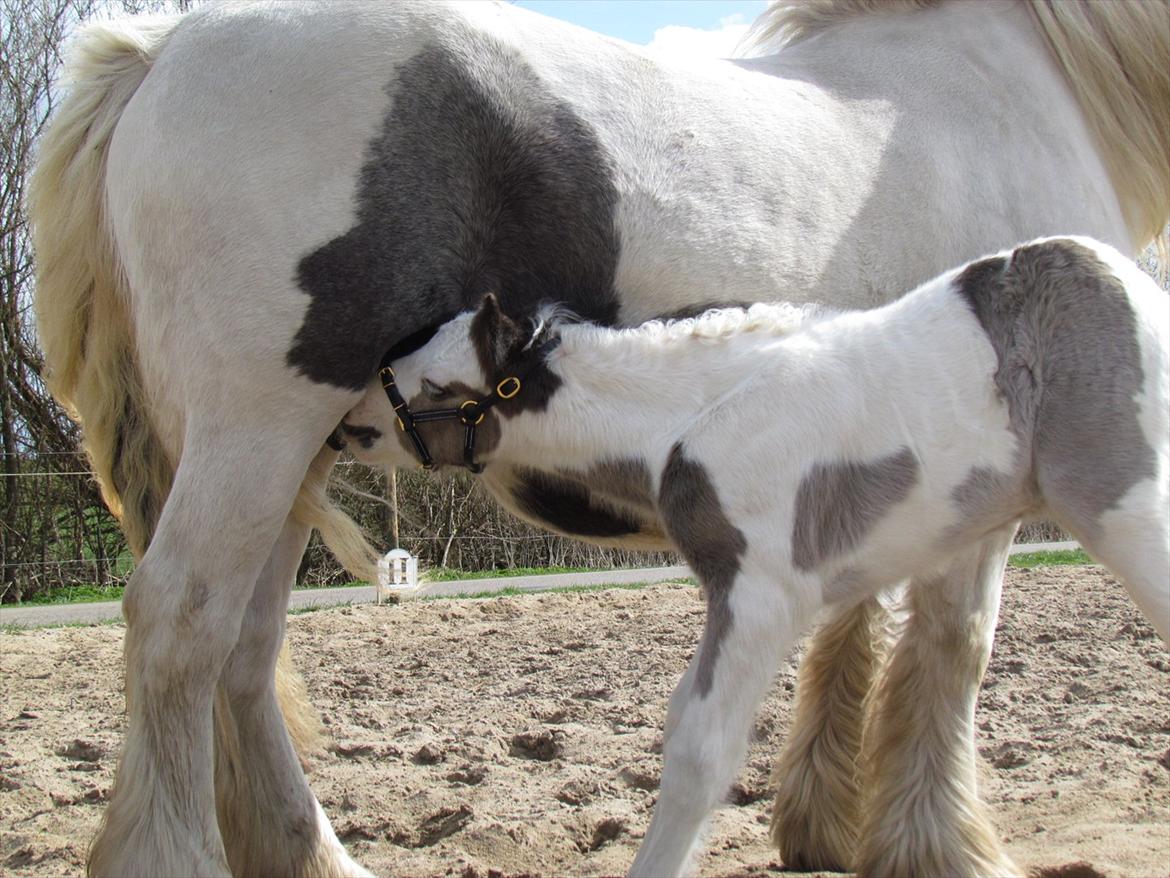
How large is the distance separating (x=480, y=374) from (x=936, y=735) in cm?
182

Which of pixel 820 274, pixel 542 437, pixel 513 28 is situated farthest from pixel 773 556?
pixel 513 28

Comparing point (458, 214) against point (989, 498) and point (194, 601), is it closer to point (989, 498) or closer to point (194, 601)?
point (194, 601)

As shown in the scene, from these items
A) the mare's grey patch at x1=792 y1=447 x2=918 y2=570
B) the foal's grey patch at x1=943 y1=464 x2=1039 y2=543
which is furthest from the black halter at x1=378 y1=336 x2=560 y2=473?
the foal's grey patch at x1=943 y1=464 x2=1039 y2=543

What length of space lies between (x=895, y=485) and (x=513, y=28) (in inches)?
61.9

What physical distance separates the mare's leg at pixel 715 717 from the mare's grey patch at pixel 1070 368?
752mm

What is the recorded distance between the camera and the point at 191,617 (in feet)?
9.62

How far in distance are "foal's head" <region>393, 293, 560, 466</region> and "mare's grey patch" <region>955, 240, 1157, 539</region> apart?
1098 millimetres

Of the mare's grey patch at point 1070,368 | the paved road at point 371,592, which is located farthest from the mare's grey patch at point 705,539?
the paved road at point 371,592

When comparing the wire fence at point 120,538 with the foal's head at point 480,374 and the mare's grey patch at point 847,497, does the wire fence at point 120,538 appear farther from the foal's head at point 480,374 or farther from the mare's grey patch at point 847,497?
the mare's grey patch at point 847,497

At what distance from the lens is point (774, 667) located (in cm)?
272

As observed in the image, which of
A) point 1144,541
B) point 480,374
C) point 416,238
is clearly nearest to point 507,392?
point 480,374

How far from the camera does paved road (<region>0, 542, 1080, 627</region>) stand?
9758 millimetres

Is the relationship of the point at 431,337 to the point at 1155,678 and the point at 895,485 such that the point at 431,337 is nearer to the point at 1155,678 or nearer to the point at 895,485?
the point at 895,485

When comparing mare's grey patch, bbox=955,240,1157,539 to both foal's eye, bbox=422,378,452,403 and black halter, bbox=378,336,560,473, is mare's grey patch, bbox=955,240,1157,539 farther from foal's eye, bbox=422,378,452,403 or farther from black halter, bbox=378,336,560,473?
foal's eye, bbox=422,378,452,403
